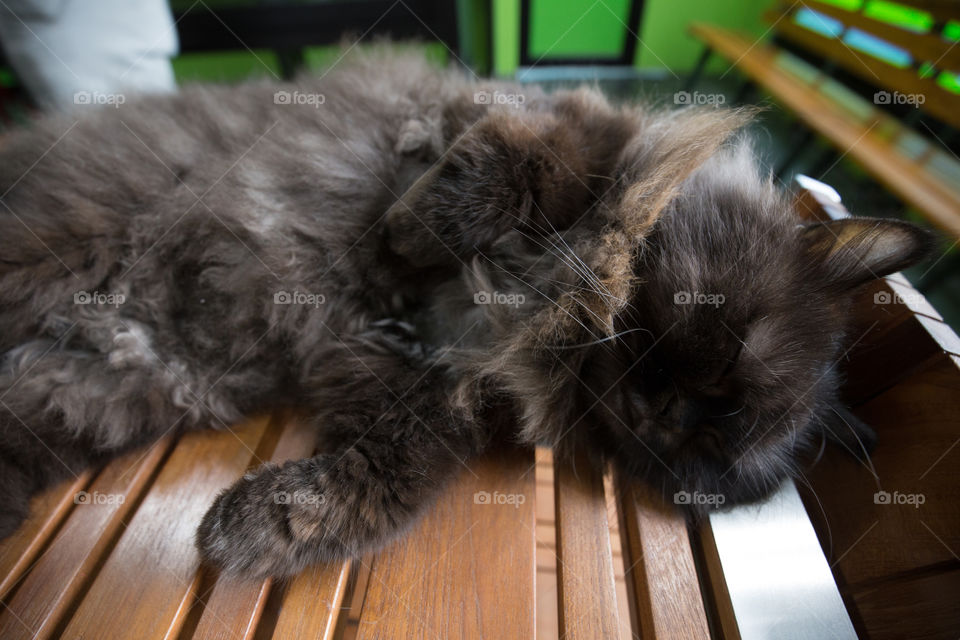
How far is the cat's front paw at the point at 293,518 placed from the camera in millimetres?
1066

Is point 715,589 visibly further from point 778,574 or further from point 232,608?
point 232,608

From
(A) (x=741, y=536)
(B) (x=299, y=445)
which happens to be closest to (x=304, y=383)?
(B) (x=299, y=445)

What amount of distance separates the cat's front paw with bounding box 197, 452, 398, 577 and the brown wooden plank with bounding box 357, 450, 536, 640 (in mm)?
118

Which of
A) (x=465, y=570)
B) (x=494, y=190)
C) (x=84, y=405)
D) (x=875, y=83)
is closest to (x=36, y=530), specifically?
(x=84, y=405)

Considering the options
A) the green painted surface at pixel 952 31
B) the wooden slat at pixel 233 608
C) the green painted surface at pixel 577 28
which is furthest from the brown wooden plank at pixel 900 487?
the green painted surface at pixel 577 28

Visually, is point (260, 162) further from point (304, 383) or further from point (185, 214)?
point (304, 383)

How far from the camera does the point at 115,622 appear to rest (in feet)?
3.33

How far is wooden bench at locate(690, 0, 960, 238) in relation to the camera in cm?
196

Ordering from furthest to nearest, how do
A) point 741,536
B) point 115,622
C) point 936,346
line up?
point 741,536
point 936,346
point 115,622

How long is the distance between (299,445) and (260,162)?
0.83 m

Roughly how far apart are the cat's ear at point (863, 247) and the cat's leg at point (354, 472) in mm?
1033

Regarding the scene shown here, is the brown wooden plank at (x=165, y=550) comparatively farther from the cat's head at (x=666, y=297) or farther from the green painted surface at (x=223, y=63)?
the green painted surface at (x=223, y=63)

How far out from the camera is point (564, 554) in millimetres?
1202

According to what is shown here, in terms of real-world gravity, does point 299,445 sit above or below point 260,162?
below
